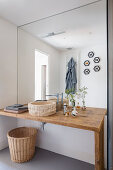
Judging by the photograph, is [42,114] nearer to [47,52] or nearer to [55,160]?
[55,160]

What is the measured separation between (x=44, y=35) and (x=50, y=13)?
13.4 inches

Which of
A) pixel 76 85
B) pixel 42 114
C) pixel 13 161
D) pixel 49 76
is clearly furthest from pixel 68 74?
pixel 13 161

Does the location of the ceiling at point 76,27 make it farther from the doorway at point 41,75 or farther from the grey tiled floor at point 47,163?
the grey tiled floor at point 47,163

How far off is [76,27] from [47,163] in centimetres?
205

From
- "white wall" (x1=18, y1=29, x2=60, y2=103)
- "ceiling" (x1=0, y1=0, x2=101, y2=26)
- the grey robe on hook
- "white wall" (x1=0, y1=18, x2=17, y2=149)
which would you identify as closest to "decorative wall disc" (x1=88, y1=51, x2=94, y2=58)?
the grey robe on hook

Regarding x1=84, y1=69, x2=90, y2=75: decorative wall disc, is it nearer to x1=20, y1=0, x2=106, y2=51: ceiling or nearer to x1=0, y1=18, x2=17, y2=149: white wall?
x1=20, y1=0, x2=106, y2=51: ceiling

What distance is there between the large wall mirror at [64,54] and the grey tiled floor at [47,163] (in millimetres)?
860

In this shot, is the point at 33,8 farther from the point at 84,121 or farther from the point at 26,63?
the point at 84,121

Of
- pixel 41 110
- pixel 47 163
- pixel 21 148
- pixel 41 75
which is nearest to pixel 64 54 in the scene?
pixel 41 75

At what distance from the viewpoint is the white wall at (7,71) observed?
78.0 inches

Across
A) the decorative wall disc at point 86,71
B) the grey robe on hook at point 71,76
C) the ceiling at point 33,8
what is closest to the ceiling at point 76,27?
the ceiling at point 33,8

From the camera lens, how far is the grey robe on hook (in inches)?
69.0

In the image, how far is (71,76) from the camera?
5.83 feet

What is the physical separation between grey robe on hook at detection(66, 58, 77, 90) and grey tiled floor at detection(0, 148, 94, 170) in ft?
3.49
